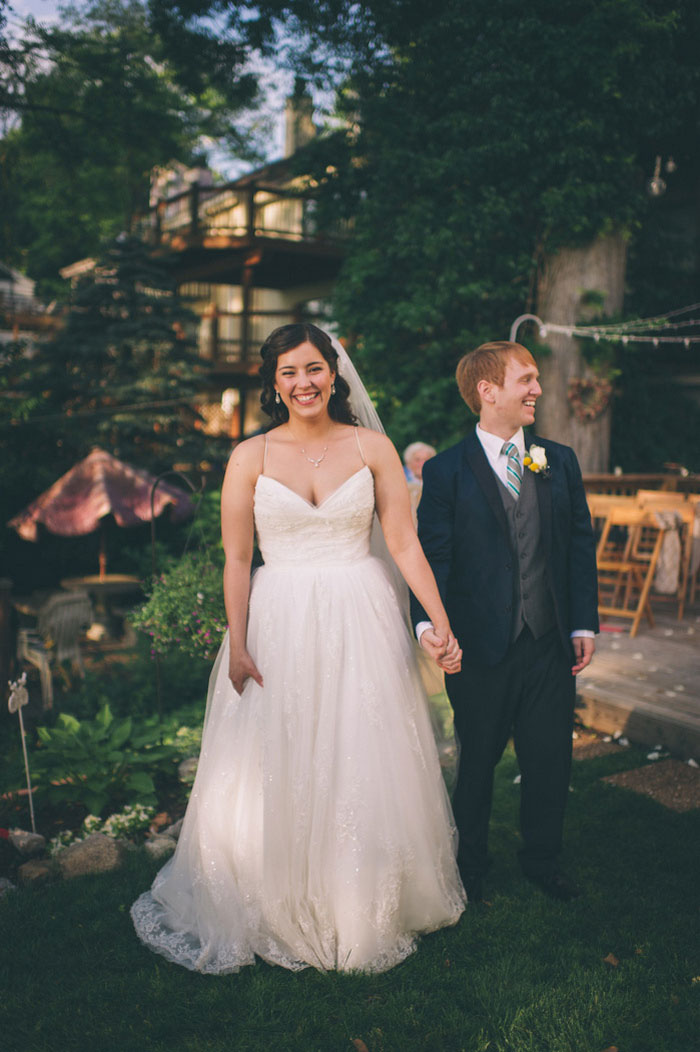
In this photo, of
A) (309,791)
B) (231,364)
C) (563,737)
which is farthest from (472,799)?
(231,364)

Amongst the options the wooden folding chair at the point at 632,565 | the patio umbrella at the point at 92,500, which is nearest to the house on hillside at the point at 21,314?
the patio umbrella at the point at 92,500

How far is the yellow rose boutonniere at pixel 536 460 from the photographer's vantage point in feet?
10.2

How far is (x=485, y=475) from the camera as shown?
10.4ft

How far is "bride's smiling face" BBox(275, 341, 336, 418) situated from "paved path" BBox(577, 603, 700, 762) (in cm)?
326

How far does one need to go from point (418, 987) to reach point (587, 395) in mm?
9570

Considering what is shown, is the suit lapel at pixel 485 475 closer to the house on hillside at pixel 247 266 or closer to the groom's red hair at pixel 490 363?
the groom's red hair at pixel 490 363

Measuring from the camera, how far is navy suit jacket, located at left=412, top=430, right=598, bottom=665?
10.3 ft

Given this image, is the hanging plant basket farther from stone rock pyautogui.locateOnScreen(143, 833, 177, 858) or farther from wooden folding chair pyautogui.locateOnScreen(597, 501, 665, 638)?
stone rock pyautogui.locateOnScreen(143, 833, 177, 858)

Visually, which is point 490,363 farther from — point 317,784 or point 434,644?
point 317,784

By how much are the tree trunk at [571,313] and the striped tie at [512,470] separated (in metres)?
8.30

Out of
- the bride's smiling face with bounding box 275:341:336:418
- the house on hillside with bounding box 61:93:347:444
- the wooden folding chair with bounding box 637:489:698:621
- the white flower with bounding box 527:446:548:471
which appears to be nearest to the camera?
the bride's smiling face with bounding box 275:341:336:418

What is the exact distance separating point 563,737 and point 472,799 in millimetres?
452

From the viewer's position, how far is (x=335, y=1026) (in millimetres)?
2568

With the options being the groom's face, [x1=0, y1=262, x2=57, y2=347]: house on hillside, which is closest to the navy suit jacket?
the groom's face
